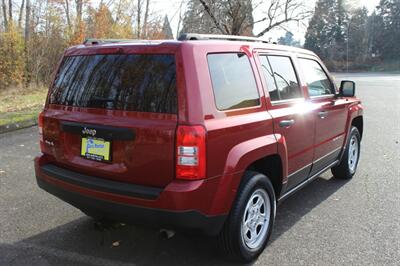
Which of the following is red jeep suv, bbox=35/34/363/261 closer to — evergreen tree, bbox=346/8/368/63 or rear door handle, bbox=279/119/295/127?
rear door handle, bbox=279/119/295/127

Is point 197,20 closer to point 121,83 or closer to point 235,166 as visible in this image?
point 121,83

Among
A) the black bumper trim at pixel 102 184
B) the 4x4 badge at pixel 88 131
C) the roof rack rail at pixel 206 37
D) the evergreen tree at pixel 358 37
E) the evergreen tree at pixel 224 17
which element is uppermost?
the evergreen tree at pixel 358 37

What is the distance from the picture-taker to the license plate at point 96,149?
129 inches

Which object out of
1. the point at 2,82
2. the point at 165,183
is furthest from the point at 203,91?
the point at 2,82

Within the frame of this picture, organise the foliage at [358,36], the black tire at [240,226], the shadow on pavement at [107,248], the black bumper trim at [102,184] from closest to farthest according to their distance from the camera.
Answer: the black bumper trim at [102,184], the black tire at [240,226], the shadow on pavement at [107,248], the foliage at [358,36]

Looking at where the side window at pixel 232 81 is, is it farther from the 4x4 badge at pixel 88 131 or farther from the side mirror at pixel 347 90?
the side mirror at pixel 347 90

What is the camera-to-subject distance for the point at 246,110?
3.48m

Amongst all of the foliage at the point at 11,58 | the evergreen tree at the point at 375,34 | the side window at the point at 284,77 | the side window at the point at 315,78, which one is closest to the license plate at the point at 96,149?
the side window at the point at 284,77

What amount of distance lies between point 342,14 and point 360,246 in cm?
8730

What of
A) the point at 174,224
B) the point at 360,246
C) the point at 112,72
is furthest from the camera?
the point at 360,246

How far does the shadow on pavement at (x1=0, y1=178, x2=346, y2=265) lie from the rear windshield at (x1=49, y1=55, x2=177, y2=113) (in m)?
1.08

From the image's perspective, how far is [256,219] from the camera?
12.1ft

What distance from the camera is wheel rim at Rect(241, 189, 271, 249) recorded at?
11.7 feet

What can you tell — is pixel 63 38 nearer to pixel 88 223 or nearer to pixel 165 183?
→ pixel 88 223
